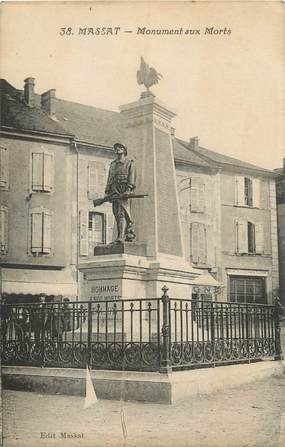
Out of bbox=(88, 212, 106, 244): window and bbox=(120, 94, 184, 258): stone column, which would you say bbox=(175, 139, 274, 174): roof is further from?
bbox=(120, 94, 184, 258): stone column

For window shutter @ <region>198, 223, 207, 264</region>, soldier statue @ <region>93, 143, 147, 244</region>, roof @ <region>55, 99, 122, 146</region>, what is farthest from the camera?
window shutter @ <region>198, 223, 207, 264</region>

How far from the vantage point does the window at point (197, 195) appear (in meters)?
24.4

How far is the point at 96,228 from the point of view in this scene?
69.7ft

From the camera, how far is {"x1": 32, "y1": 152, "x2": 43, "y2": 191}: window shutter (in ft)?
63.5

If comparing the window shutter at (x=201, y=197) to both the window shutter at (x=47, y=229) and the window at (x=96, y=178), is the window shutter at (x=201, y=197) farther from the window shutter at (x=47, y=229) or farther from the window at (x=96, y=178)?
the window shutter at (x=47, y=229)

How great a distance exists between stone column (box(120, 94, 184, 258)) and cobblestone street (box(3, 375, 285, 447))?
2.54m

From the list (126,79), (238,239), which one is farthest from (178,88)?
(238,239)

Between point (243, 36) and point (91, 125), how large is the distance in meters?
14.3

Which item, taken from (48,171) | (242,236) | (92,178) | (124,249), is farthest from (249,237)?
(124,249)

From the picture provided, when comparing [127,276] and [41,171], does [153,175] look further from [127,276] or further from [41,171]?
[41,171]

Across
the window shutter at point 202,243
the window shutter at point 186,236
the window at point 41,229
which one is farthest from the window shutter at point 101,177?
the window shutter at point 202,243

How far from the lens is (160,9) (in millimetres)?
6863

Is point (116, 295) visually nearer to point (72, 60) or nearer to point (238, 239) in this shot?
point (72, 60)

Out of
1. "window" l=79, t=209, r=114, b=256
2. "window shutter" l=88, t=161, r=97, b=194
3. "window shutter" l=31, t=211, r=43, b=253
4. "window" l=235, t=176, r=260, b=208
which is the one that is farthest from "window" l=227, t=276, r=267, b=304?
"window shutter" l=31, t=211, r=43, b=253
